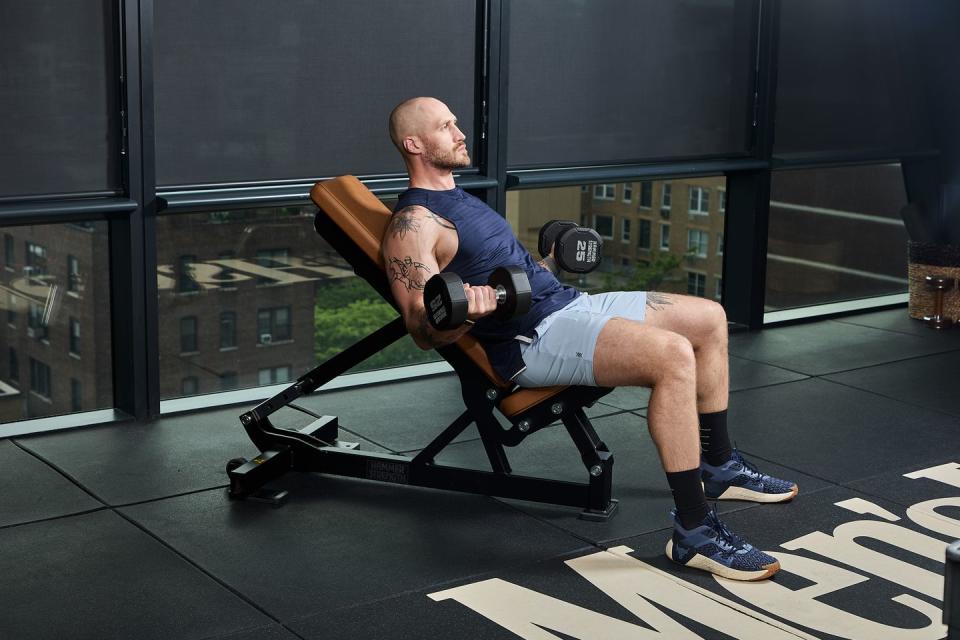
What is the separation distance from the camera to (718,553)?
3.07 meters

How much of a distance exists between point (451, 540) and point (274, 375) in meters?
1.58

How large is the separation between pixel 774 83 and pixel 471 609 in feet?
10.7

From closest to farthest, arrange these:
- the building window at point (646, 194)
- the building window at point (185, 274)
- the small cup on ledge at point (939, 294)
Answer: the building window at point (185, 274)
the building window at point (646, 194)
the small cup on ledge at point (939, 294)

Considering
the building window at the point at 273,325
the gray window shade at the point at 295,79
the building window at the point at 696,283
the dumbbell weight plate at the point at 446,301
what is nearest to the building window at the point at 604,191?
the building window at the point at 696,283

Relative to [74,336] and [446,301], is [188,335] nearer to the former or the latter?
[74,336]

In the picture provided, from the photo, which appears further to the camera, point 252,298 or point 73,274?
point 252,298

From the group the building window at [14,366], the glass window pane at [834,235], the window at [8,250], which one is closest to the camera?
the window at [8,250]

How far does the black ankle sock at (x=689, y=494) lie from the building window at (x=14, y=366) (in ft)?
7.26

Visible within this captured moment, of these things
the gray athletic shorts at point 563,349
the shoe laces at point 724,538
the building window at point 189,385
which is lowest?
the shoe laces at point 724,538

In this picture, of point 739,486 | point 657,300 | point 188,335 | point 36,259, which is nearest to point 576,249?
point 657,300

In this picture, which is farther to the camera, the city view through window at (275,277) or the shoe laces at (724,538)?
the city view through window at (275,277)

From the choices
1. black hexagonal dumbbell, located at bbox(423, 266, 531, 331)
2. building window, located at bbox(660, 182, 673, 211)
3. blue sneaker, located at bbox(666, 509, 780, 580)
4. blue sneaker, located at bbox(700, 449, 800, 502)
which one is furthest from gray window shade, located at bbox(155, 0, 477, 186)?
blue sneaker, located at bbox(666, 509, 780, 580)

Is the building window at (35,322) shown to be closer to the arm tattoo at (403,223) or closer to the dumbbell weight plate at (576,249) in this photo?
the arm tattoo at (403,223)

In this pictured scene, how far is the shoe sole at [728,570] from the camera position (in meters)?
3.04
